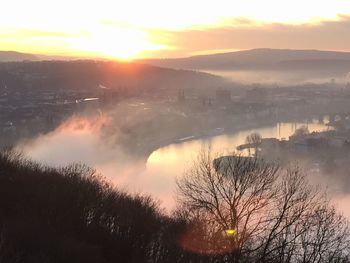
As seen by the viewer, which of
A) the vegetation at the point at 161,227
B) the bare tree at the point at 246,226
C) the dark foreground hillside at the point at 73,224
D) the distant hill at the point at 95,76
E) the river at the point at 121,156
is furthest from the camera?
the distant hill at the point at 95,76

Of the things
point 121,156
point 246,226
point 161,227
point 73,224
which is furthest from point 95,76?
point 246,226

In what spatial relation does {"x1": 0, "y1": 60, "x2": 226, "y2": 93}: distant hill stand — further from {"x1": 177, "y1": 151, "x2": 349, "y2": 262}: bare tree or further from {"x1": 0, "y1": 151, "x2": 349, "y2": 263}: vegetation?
{"x1": 177, "y1": 151, "x2": 349, "y2": 262}: bare tree

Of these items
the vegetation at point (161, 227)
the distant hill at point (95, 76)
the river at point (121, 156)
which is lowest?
the river at point (121, 156)

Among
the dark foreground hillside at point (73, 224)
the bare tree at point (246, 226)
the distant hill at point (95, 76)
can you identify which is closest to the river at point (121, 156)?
the dark foreground hillside at point (73, 224)

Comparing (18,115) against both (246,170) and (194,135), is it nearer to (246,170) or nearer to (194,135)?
(194,135)

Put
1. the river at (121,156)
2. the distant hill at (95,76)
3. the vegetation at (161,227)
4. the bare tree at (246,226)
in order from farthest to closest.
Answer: the distant hill at (95,76) < the river at (121,156) < the bare tree at (246,226) < the vegetation at (161,227)

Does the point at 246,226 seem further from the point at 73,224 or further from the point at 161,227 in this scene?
the point at 73,224

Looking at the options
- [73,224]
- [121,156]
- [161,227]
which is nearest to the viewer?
[73,224]

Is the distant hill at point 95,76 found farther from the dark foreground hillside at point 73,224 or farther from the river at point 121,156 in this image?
the dark foreground hillside at point 73,224
